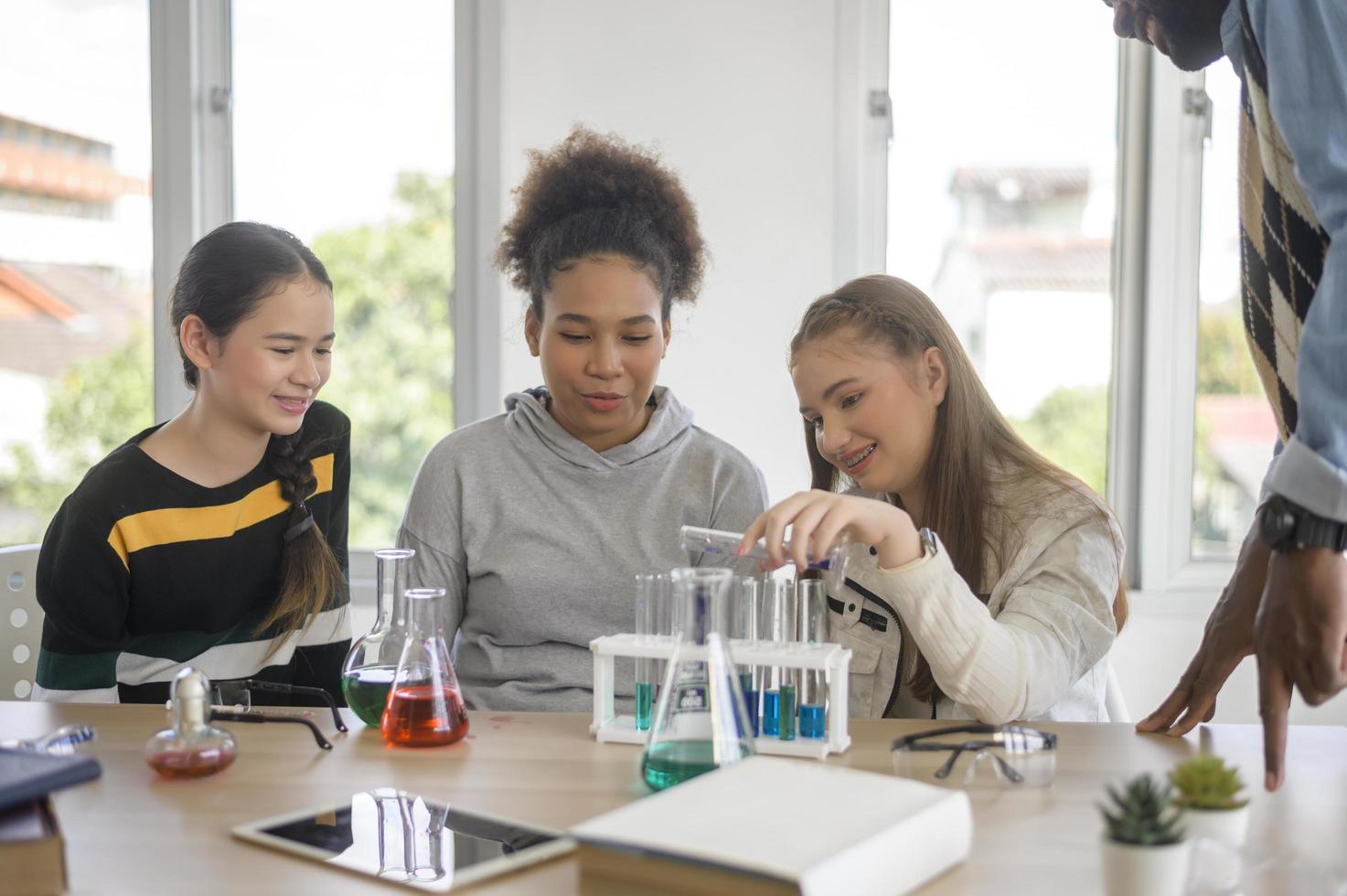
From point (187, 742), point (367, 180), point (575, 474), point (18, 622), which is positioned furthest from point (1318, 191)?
point (367, 180)

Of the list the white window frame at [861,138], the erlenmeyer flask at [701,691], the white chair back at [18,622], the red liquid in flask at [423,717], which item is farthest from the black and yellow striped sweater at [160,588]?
the white window frame at [861,138]

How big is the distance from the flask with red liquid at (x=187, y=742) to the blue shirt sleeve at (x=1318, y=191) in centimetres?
100

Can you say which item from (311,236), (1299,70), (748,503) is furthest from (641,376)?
(311,236)

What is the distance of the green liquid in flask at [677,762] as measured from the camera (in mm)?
999

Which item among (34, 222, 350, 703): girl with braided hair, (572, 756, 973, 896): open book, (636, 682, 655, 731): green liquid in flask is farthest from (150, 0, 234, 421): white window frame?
(572, 756, 973, 896): open book

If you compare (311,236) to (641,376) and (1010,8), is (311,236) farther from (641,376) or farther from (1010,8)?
(1010,8)

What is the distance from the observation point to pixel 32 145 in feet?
9.58

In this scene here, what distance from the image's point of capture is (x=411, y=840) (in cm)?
93

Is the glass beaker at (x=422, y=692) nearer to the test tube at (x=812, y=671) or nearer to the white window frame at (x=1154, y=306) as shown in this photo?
the test tube at (x=812, y=671)

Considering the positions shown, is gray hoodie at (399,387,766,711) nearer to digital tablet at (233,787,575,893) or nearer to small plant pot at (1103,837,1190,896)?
digital tablet at (233,787,575,893)

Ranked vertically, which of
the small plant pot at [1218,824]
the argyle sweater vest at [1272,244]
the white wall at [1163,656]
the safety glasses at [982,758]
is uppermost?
the argyle sweater vest at [1272,244]

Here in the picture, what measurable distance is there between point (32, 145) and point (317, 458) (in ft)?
5.20

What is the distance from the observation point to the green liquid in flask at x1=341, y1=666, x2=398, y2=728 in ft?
4.10

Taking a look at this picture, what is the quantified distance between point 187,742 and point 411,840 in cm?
29
